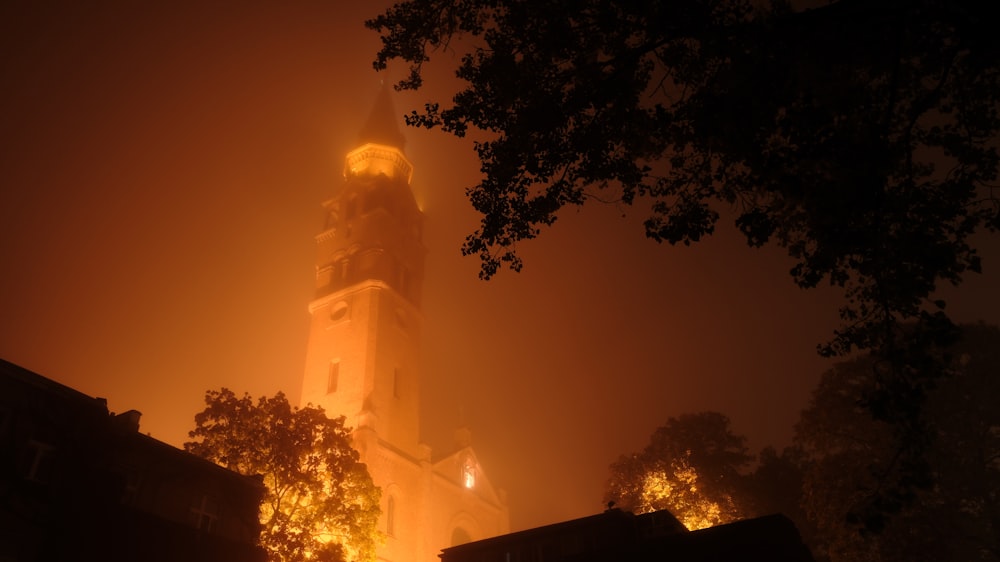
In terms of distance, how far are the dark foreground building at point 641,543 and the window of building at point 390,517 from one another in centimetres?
1124

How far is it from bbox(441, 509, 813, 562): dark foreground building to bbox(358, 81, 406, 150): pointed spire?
41.0 metres

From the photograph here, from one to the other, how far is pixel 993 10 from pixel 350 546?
26.0 meters

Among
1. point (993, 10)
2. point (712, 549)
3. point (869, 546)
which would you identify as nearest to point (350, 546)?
point (712, 549)

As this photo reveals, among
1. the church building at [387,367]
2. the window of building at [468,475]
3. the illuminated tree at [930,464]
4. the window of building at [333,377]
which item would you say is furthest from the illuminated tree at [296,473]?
the window of building at [468,475]

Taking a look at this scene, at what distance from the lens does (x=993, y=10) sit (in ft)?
26.9

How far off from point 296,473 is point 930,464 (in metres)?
25.1

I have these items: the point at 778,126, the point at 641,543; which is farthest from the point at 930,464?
the point at 778,126

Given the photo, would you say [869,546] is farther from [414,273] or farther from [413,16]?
[414,273]

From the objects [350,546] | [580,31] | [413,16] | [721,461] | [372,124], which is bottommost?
[350,546]

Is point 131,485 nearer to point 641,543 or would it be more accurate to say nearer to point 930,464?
point 641,543

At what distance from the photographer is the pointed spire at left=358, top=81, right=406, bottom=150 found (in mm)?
61000

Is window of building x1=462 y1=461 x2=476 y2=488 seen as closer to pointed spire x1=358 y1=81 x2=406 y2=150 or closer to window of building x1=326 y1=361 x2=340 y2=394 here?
window of building x1=326 y1=361 x2=340 y2=394

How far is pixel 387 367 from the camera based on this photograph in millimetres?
45469

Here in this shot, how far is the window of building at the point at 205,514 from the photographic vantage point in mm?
23094
